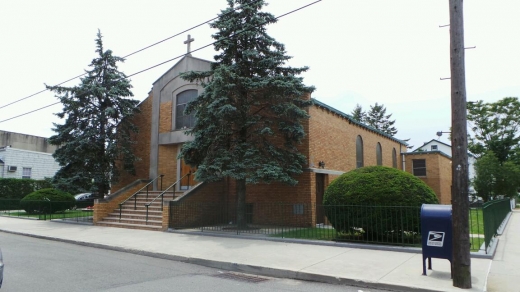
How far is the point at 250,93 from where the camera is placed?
49.2 feet

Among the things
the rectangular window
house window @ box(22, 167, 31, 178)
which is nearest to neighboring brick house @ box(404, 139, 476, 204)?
the rectangular window

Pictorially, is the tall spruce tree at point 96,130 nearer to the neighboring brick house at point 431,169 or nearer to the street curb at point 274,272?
the street curb at point 274,272

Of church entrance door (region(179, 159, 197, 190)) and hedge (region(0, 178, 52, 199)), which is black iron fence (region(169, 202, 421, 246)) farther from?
hedge (region(0, 178, 52, 199))

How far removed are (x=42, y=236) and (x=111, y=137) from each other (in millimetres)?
6910

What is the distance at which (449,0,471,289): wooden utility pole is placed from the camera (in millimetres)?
6320

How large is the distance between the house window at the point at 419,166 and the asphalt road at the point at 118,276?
26.0m

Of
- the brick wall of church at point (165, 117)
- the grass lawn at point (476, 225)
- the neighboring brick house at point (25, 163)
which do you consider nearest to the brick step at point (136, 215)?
the brick wall of church at point (165, 117)

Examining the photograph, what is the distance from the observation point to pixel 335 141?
738 inches

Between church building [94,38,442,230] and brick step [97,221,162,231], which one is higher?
church building [94,38,442,230]

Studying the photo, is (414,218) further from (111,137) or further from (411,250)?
(111,137)

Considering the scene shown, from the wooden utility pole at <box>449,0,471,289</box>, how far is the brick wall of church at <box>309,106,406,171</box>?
911 centimetres

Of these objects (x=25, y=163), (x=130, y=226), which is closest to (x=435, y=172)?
(x=130, y=226)

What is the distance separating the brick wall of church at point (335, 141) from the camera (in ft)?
53.9

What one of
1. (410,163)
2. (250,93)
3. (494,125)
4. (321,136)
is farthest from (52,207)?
(494,125)
